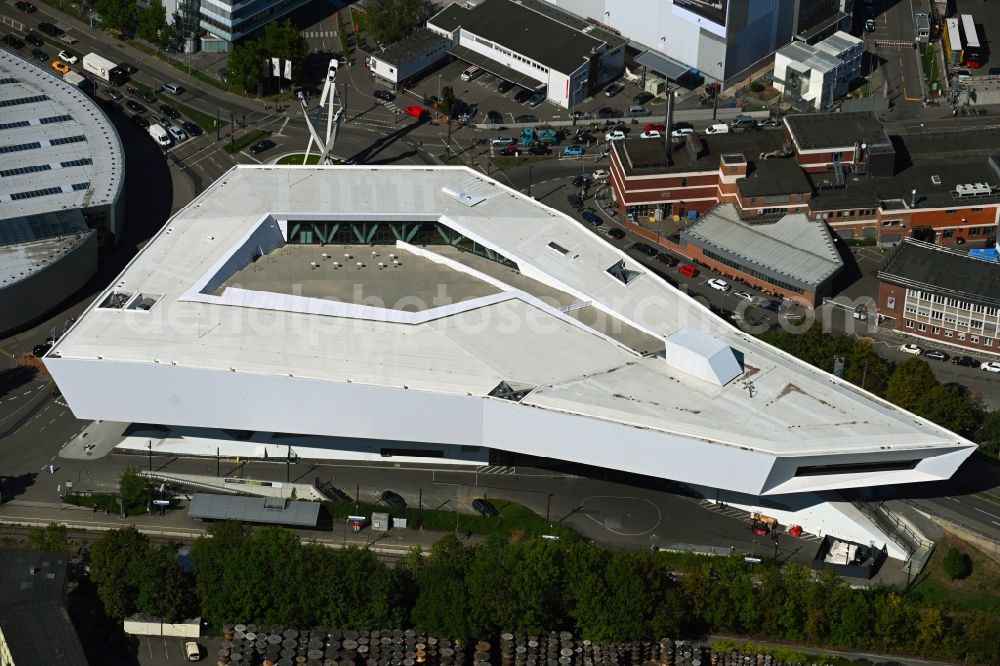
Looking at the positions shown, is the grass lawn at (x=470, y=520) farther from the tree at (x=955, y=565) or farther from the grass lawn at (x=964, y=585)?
the tree at (x=955, y=565)

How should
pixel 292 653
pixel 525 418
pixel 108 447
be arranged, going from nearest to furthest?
1. pixel 292 653
2. pixel 525 418
3. pixel 108 447

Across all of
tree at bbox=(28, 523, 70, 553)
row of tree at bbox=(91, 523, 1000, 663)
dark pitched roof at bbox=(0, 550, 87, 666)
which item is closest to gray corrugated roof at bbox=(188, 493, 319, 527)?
row of tree at bbox=(91, 523, 1000, 663)

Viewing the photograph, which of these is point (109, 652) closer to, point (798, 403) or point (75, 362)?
point (75, 362)

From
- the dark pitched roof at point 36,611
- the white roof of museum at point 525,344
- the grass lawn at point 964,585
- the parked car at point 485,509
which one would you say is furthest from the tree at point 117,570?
the grass lawn at point 964,585

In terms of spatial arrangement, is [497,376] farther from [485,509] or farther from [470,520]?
[470,520]

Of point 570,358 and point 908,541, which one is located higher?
point 570,358

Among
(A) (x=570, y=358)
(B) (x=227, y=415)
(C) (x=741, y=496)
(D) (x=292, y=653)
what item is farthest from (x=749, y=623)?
(B) (x=227, y=415)
